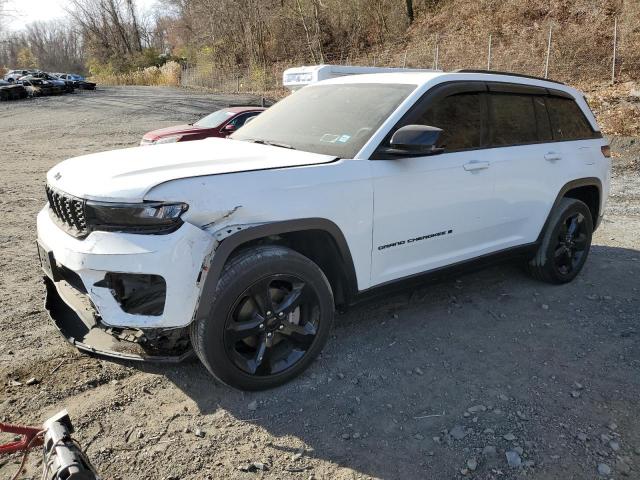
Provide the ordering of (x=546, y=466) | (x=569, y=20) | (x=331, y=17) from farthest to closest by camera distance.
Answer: (x=331, y=17), (x=569, y=20), (x=546, y=466)

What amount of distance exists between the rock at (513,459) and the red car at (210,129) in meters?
8.91

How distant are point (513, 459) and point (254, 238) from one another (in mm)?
1702

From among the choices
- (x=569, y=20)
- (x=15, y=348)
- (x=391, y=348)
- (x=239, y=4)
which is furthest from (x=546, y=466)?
(x=239, y=4)

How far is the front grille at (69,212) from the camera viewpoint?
263 centimetres

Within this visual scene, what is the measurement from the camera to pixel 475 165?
3650 millimetres

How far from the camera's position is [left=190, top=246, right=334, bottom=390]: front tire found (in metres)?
2.66

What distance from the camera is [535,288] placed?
4590mm

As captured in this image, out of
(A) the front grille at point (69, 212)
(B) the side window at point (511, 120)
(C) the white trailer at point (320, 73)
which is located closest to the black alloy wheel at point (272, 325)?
(A) the front grille at point (69, 212)

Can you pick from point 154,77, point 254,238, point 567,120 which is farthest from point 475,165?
point 154,77

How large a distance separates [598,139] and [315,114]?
2.90m

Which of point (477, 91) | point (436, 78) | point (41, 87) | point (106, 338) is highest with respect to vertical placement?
point (41, 87)

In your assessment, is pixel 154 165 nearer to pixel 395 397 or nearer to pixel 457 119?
pixel 395 397

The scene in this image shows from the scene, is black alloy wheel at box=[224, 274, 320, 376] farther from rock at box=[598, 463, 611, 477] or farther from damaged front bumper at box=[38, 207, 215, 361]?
rock at box=[598, 463, 611, 477]

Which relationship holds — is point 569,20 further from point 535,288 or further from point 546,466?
point 546,466
